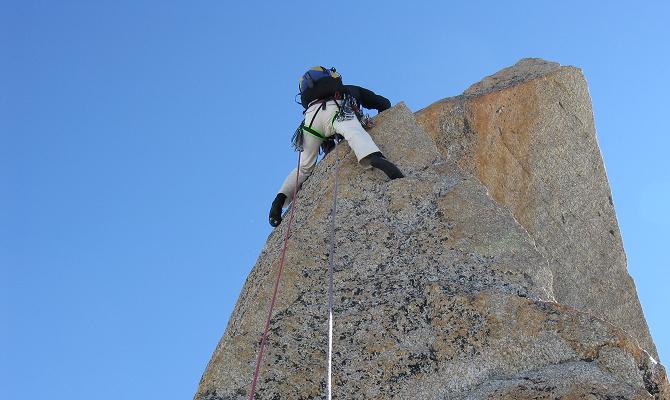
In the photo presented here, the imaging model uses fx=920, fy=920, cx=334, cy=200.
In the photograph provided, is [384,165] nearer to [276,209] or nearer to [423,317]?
[276,209]

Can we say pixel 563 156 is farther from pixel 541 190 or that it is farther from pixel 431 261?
pixel 431 261

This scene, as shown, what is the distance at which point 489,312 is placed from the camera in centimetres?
588

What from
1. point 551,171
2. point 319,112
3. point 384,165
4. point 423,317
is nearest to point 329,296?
point 423,317

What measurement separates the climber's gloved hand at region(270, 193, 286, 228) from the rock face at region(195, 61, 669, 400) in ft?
4.63

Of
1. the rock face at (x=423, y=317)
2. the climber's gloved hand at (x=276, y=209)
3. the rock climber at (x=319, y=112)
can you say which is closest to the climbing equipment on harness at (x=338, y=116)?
the rock climber at (x=319, y=112)

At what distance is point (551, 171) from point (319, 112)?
2722 mm

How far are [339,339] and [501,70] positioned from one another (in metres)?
5.90

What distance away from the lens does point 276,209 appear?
9.43 metres

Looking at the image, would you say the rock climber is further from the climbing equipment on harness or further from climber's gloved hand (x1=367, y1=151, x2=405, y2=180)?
climber's gloved hand (x1=367, y1=151, x2=405, y2=180)

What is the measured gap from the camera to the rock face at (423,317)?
5.46 meters

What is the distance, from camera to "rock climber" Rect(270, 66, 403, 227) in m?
9.38

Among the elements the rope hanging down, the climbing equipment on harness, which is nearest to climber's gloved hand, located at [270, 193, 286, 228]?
the climbing equipment on harness

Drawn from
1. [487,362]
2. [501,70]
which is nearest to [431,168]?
[487,362]

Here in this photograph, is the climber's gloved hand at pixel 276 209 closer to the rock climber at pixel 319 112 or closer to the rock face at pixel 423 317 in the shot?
the rock climber at pixel 319 112
